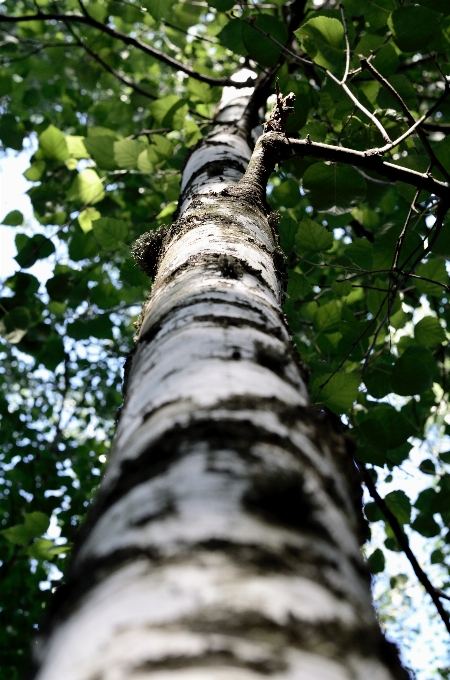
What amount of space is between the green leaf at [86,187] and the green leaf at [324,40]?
1377 millimetres

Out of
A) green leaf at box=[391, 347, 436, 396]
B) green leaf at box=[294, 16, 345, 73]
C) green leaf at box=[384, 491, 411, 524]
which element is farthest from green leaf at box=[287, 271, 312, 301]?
green leaf at box=[384, 491, 411, 524]

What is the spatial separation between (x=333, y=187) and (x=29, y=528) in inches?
70.3

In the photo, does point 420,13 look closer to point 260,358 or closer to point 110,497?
point 260,358

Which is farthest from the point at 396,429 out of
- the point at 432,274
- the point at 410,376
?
the point at 432,274

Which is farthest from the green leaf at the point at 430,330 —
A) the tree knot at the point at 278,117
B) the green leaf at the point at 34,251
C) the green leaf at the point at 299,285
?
the green leaf at the point at 34,251

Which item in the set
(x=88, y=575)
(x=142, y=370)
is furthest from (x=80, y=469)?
(x=88, y=575)

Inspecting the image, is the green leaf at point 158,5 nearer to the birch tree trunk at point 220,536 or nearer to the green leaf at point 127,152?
the green leaf at point 127,152

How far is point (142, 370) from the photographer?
0.81 m

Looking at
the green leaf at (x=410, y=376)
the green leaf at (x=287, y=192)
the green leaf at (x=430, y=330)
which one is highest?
the green leaf at (x=287, y=192)

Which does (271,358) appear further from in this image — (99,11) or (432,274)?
(99,11)

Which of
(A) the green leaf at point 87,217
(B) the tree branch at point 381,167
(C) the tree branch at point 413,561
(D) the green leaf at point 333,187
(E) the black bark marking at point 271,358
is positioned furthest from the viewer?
(A) the green leaf at point 87,217

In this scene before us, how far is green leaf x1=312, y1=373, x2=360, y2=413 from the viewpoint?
1.58 metres

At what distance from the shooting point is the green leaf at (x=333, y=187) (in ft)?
5.56

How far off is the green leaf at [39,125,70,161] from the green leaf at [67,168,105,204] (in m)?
0.13
